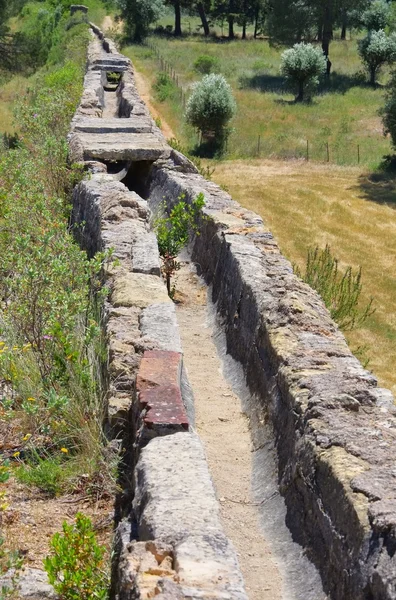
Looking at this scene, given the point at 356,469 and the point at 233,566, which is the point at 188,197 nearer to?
the point at 356,469

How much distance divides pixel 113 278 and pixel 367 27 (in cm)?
4085

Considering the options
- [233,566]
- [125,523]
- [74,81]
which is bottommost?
[125,523]

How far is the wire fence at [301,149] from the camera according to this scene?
28312 millimetres

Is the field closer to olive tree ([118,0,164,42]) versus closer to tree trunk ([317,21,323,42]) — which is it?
tree trunk ([317,21,323,42])

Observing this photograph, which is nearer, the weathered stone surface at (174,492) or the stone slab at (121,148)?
the weathered stone surface at (174,492)

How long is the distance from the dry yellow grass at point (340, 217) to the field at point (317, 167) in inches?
0.9

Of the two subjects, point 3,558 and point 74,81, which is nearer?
point 3,558

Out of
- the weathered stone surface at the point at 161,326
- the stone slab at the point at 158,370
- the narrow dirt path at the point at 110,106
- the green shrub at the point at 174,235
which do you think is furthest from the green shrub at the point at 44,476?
the narrow dirt path at the point at 110,106

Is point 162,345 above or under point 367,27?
under

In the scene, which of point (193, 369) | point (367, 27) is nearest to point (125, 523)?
point (193, 369)

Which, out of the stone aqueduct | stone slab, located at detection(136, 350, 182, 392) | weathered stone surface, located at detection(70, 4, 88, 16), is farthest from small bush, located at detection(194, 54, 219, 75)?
stone slab, located at detection(136, 350, 182, 392)

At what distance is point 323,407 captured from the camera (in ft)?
15.3

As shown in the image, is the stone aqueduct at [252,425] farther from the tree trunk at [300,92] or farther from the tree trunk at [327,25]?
the tree trunk at [327,25]

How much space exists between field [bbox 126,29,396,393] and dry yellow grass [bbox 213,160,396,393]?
0.02 m
